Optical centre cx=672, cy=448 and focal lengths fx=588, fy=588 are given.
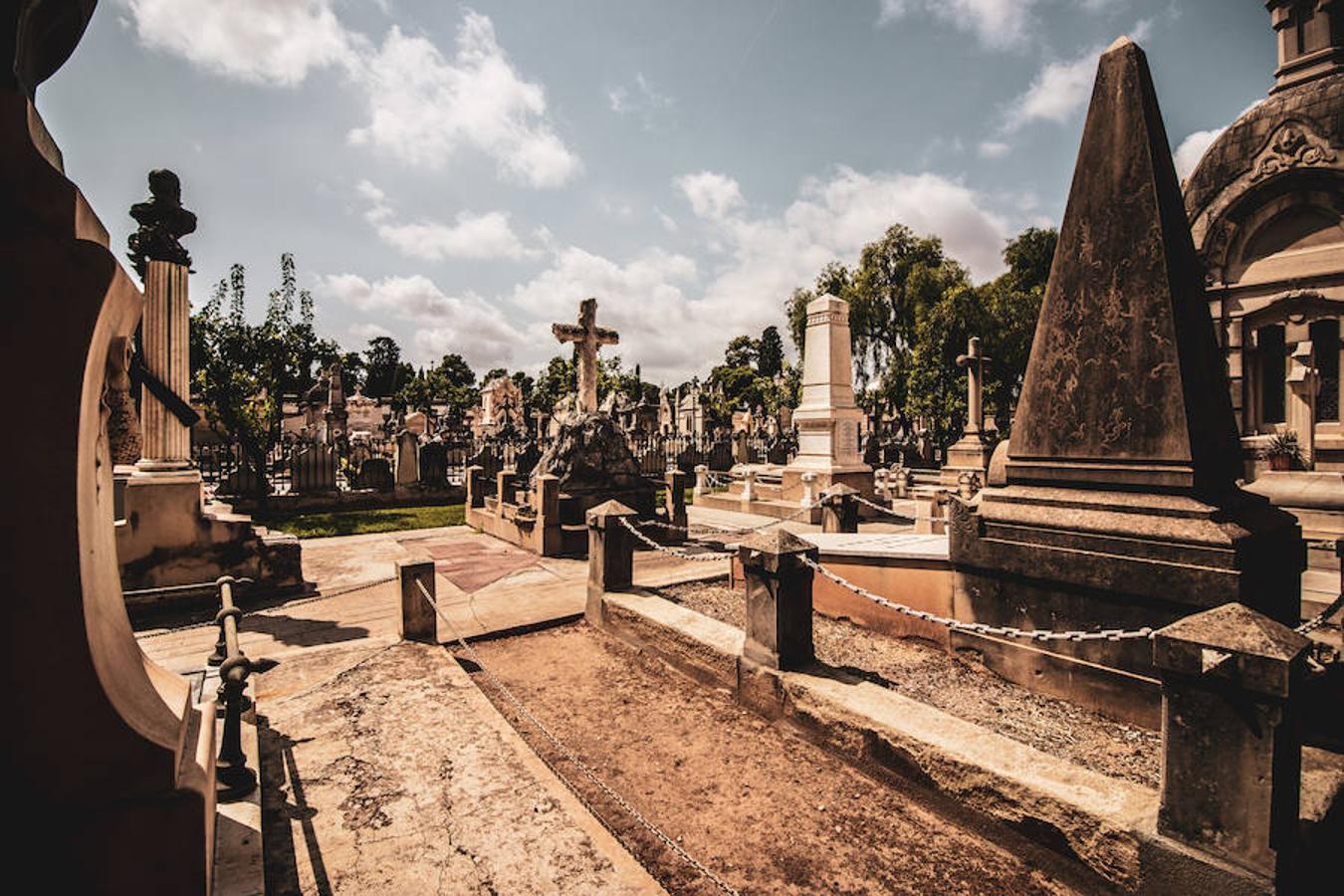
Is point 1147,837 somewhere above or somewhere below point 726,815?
above

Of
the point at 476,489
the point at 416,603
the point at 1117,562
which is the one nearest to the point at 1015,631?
the point at 1117,562

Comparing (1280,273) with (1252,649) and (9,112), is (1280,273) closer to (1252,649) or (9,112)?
(1252,649)

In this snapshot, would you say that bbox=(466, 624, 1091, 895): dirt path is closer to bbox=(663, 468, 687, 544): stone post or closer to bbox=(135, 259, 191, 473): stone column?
bbox=(135, 259, 191, 473): stone column

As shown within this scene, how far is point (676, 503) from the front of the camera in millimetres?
12047

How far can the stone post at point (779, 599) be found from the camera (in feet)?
14.2

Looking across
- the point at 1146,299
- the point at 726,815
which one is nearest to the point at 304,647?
the point at 726,815

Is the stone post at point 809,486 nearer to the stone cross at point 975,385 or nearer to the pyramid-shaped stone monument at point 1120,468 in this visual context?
the pyramid-shaped stone monument at point 1120,468

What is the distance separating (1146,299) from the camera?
4.43 m

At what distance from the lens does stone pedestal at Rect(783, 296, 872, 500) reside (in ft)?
43.5

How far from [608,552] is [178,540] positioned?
5.05 meters

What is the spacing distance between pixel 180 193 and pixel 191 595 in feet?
16.6

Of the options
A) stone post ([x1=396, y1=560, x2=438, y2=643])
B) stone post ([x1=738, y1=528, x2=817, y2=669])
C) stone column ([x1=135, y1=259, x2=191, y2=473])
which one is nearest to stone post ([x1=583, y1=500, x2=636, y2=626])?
stone post ([x1=396, y1=560, x2=438, y2=643])

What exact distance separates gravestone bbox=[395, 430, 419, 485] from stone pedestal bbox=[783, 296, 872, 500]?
1060 cm

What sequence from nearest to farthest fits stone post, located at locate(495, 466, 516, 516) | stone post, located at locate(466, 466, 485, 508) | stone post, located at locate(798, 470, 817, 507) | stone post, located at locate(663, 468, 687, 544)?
stone post, located at locate(663, 468, 687, 544)
stone post, located at locate(495, 466, 516, 516)
stone post, located at locate(798, 470, 817, 507)
stone post, located at locate(466, 466, 485, 508)
